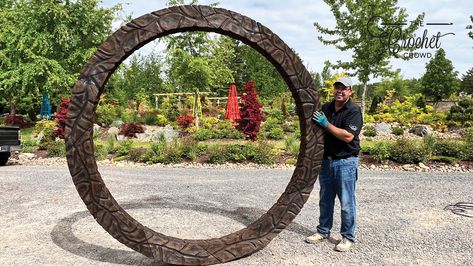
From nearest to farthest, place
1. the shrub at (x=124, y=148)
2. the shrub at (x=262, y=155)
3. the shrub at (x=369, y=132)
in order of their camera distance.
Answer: the shrub at (x=262, y=155) < the shrub at (x=124, y=148) < the shrub at (x=369, y=132)

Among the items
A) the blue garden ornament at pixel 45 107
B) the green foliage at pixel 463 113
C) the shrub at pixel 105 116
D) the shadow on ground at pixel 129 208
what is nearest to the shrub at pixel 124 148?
the shadow on ground at pixel 129 208

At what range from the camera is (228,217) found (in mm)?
5992

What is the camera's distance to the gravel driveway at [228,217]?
4.49 m

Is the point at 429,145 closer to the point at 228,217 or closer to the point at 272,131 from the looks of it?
the point at 272,131

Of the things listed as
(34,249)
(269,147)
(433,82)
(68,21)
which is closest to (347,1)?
(269,147)

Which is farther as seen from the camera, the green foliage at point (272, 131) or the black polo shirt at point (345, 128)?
the green foliage at point (272, 131)

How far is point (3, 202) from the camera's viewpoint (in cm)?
705

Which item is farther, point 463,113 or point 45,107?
point 45,107

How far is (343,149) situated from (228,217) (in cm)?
221

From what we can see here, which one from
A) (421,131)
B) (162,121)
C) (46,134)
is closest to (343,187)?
(46,134)

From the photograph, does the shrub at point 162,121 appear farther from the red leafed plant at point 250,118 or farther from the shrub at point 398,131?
the shrub at point 398,131

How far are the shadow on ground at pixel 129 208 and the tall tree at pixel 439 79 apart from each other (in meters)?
37.5

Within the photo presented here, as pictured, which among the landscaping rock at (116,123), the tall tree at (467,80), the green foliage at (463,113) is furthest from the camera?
the tall tree at (467,80)

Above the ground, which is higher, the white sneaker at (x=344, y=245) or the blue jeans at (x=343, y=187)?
the blue jeans at (x=343, y=187)
